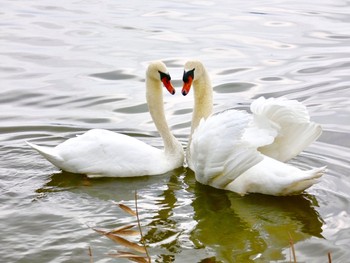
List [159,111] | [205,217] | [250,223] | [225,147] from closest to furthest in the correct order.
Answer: [250,223] → [205,217] → [225,147] → [159,111]

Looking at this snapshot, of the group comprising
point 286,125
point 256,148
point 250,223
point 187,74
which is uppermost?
point 187,74

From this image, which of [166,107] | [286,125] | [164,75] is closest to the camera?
[286,125]

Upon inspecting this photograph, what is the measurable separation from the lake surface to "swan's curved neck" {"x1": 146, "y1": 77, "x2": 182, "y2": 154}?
29 cm

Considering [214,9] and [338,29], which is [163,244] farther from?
[214,9]

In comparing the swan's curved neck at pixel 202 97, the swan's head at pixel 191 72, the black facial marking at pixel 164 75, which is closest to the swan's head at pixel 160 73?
the black facial marking at pixel 164 75

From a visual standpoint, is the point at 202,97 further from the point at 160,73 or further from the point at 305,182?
the point at 305,182

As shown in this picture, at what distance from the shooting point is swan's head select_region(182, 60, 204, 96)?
8.84 m

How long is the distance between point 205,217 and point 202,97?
1.93 meters

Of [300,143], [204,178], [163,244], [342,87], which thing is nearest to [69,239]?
[163,244]

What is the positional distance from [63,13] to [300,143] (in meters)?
10.8

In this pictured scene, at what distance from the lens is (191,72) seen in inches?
349

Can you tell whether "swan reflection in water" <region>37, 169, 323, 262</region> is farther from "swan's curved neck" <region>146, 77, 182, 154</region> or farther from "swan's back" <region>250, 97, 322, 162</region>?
"swan's back" <region>250, 97, 322, 162</region>

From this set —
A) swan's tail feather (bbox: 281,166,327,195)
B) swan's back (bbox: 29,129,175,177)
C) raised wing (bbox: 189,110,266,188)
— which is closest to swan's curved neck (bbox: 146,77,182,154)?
swan's back (bbox: 29,129,175,177)

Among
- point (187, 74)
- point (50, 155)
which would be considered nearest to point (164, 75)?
point (187, 74)
